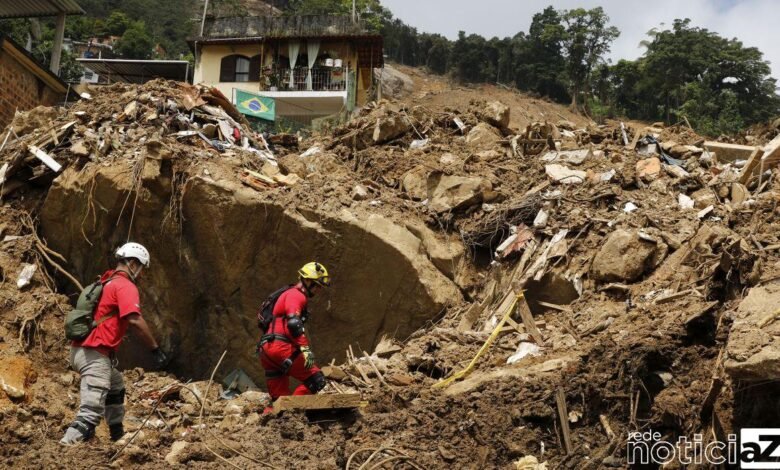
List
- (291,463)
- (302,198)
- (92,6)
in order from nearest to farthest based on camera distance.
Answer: (291,463), (302,198), (92,6)

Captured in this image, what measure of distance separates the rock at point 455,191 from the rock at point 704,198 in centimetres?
271

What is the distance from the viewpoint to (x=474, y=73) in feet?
157

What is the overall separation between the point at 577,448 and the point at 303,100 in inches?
817

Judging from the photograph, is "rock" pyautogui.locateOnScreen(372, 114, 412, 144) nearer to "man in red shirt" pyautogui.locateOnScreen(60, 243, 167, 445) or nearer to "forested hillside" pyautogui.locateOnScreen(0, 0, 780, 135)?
"man in red shirt" pyautogui.locateOnScreen(60, 243, 167, 445)

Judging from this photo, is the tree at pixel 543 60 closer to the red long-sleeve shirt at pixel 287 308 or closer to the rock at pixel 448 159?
the rock at pixel 448 159

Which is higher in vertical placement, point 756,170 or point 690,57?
point 690,57

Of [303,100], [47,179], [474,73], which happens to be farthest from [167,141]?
[474,73]

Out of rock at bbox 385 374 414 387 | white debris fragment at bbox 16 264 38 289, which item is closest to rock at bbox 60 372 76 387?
white debris fragment at bbox 16 264 38 289

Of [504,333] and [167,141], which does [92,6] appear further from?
[504,333]

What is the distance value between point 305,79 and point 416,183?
15.6 metres

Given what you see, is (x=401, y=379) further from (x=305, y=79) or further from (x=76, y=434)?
(x=305, y=79)

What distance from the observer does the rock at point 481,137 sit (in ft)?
41.8

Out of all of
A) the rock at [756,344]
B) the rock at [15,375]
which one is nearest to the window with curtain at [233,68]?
the rock at [15,375]

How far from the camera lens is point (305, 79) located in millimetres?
26156
